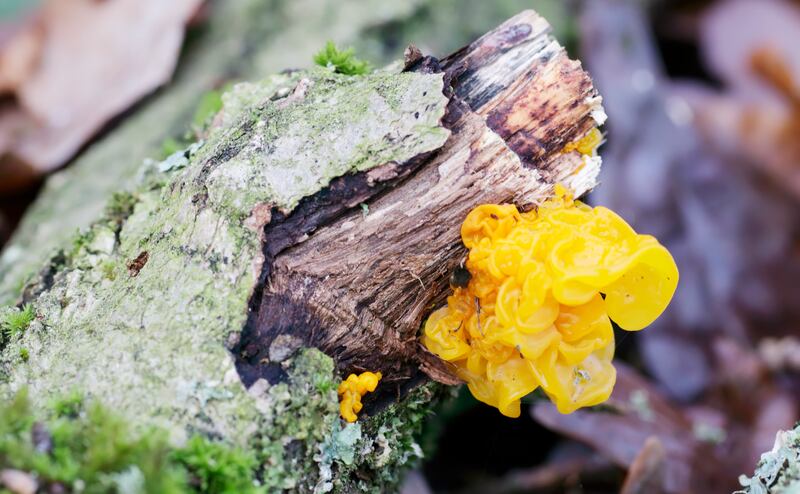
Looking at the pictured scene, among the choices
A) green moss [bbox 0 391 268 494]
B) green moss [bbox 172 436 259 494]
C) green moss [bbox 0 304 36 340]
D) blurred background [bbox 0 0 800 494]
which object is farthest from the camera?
blurred background [bbox 0 0 800 494]

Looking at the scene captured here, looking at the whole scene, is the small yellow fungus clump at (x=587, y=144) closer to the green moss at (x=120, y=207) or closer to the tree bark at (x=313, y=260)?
the tree bark at (x=313, y=260)

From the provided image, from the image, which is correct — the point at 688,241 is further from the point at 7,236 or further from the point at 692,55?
the point at 7,236

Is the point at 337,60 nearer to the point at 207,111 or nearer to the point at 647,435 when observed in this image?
the point at 207,111

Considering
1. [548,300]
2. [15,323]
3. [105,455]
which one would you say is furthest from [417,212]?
[15,323]

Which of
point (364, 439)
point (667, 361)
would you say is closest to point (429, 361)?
point (364, 439)

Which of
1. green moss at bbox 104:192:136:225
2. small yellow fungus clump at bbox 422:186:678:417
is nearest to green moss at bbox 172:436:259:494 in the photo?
small yellow fungus clump at bbox 422:186:678:417

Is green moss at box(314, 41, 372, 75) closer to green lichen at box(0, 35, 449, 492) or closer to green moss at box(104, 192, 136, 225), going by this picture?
green lichen at box(0, 35, 449, 492)
